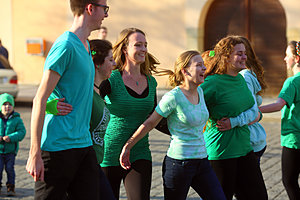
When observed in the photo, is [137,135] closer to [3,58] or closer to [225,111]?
[225,111]

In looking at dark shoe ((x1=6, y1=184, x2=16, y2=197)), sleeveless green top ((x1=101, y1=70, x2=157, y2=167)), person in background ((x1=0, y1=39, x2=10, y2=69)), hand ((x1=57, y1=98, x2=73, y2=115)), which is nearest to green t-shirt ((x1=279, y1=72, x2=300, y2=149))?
sleeveless green top ((x1=101, y1=70, x2=157, y2=167))

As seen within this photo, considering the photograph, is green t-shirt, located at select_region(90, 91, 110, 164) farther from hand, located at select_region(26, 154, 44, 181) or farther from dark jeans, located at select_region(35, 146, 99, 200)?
hand, located at select_region(26, 154, 44, 181)

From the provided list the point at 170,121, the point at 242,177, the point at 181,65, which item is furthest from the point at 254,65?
the point at 170,121

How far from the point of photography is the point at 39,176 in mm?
3332

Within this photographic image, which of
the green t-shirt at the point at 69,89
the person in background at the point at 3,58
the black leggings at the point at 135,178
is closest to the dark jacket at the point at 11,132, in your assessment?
the black leggings at the point at 135,178

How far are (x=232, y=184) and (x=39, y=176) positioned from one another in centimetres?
199

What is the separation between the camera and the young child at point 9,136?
6.83m

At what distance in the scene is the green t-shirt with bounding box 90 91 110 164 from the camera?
13.7 ft

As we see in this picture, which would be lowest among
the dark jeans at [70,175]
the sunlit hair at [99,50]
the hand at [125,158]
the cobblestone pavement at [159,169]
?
the cobblestone pavement at [159,169]

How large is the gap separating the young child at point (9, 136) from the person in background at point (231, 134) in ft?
9.44

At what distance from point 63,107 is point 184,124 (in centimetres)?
131

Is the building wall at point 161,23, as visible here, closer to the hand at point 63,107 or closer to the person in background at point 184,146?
the person in background at point 184,146

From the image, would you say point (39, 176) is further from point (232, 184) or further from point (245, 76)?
point (245, 76)

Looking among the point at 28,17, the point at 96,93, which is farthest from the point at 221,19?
the point at 96,93
